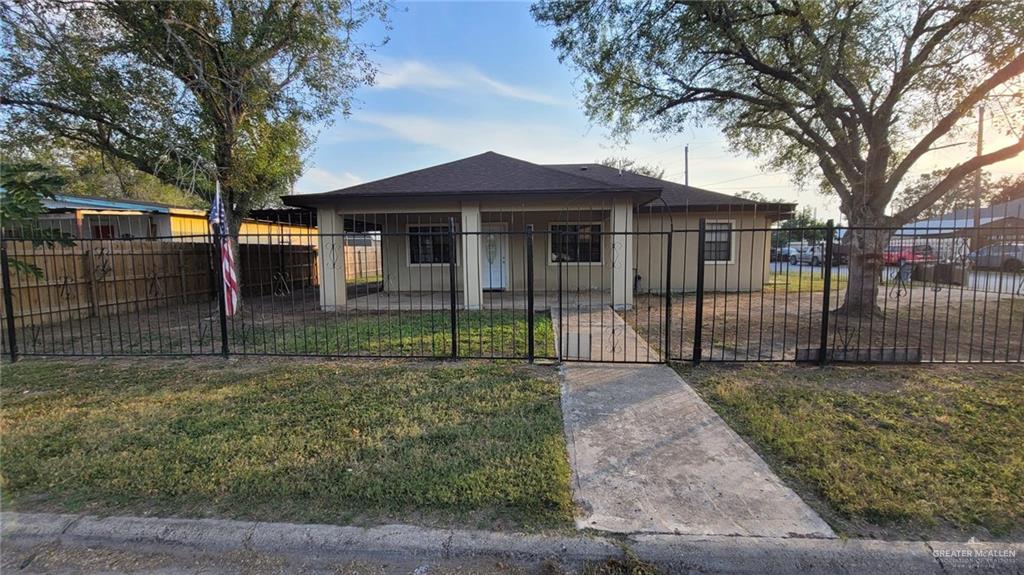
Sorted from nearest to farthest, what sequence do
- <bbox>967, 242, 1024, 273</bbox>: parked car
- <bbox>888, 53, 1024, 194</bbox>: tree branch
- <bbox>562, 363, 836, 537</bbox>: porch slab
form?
<bbox>562, 363, 836, 537</bbox>: porch slab
<bbox>967, 242, 1024, 273</bbox>: parked car
<bbox>888, 53, 1024, 194</bbox>: tree branch

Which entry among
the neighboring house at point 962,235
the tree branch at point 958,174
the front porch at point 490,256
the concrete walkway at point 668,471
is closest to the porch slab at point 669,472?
the concrete walkway at point 668,471

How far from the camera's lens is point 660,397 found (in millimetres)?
4430

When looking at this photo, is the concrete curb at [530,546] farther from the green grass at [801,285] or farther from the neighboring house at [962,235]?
the green grass at [801,285]

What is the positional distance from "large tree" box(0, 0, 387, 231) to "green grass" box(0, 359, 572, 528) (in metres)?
5.05

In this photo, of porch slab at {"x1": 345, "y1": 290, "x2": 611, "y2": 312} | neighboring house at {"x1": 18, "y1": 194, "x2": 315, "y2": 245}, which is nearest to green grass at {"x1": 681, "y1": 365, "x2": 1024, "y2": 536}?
porch slab at {"x1": 345, "y1": 290, "x2": 611, "y2": 312}

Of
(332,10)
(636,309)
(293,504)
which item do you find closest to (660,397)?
(293,504)

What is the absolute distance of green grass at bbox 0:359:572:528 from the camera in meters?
2.67

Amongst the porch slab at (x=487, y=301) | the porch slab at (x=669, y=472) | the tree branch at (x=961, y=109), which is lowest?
the porch slab at (x=669, y=472)

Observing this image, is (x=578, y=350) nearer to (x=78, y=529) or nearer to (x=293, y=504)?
(x=293, y=504)

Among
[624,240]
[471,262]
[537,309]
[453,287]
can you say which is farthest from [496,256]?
[453,287]

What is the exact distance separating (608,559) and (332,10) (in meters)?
10.0

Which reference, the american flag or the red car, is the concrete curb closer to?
the american flag

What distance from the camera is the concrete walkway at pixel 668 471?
8.13 ft

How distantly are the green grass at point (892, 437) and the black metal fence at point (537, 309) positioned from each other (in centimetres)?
68
